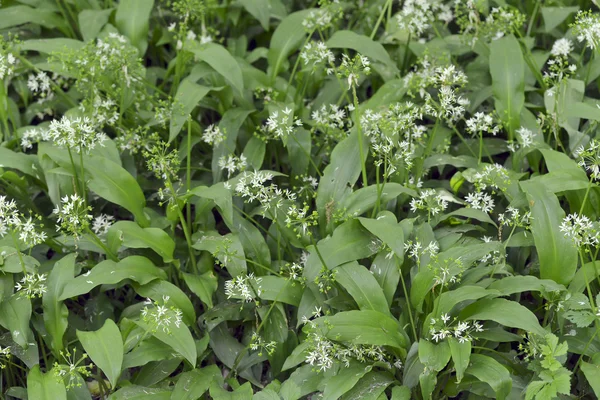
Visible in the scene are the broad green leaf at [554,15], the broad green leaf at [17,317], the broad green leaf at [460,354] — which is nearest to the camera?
the broad green leaf at [460,354]

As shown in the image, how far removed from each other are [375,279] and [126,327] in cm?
130

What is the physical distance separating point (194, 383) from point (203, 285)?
547 millimetres

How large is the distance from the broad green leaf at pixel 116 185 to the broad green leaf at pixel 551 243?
2134 mm

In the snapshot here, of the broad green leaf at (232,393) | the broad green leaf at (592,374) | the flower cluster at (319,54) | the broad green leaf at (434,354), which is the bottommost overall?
the broad green leaf at (232,393)

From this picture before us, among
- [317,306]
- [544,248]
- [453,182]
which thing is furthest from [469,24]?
[317,306]

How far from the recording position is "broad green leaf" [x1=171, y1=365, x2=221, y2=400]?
3574mm

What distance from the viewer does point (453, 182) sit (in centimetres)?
438

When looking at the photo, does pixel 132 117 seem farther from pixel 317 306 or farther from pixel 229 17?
pixel 317 306

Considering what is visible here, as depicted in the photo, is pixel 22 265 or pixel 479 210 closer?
pixel 22 265

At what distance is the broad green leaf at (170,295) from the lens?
3848 mm

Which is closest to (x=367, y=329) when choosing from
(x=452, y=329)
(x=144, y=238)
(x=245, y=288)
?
(x=452, y=329)

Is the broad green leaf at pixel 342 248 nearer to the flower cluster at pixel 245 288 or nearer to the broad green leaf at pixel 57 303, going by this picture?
the flower cluster at pixel 245 288

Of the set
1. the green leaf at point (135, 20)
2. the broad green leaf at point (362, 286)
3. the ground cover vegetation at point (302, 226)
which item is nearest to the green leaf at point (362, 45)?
the ground cover vegetation at point (302, 226)

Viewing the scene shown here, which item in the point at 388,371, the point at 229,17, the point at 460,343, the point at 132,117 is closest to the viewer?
the point at 460,343
